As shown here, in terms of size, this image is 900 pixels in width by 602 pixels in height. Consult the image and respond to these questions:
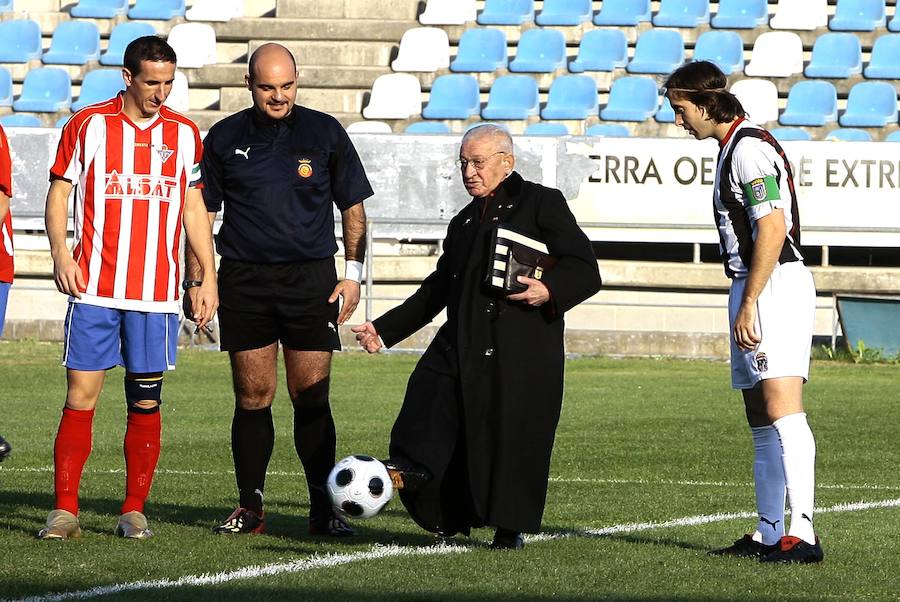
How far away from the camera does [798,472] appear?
6273 millimetres

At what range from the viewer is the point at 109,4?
2611cm

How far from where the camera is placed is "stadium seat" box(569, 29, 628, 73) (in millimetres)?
23719

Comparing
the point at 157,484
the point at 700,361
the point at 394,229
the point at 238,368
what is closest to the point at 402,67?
the point at 394,229

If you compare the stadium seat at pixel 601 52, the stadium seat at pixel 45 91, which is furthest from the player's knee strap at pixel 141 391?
the stadium seat at pixel 45 91

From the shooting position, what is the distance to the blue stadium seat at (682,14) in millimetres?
23938

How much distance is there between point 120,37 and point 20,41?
165 cm

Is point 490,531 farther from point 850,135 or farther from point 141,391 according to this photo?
point 850,135

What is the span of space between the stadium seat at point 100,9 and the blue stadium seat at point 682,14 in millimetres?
8687

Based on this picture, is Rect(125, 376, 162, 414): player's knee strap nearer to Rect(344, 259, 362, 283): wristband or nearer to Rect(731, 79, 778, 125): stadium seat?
Rect(344, 259, 362, 283): wristband

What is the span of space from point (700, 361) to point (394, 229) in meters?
4.12

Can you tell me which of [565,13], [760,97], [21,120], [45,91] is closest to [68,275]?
[760,97]

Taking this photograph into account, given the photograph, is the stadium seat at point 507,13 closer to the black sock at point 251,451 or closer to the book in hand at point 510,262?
the black sock at point 251,451

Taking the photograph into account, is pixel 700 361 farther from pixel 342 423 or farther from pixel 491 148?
pixel 491 148

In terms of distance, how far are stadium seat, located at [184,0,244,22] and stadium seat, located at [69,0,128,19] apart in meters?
1.17
